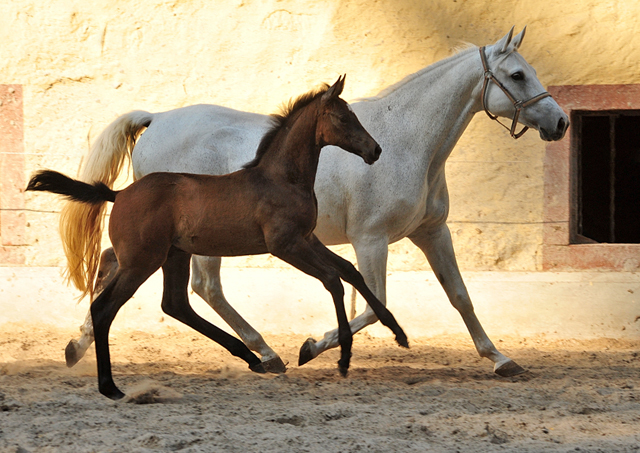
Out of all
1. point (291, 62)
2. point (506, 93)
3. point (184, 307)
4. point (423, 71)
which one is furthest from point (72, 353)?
point (506, 93)

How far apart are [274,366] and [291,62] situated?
267cm

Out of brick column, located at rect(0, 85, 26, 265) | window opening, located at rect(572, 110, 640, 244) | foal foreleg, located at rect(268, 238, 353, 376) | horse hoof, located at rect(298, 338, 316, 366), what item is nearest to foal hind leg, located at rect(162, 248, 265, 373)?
horse hoof, located at rect(298, 338, 316, 366)

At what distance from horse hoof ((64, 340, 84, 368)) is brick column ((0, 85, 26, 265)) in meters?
1.92

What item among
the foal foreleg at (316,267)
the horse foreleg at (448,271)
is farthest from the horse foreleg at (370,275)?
the foal foreleg at (316,267)

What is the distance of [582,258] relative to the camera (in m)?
5.84

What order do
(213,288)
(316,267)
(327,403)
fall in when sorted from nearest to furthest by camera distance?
(327,403) → (316,267) → (213,288)

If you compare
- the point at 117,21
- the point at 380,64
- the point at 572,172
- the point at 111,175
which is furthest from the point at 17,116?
the point at 572,172

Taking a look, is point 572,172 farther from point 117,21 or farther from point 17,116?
point 17,116

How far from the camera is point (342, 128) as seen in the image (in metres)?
3.68

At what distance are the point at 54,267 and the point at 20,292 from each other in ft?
1.05

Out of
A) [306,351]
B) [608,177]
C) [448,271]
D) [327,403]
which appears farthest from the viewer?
[608,177]

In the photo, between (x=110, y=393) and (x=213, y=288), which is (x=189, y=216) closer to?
(x=110, y=393)

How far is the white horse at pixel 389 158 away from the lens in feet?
14.5

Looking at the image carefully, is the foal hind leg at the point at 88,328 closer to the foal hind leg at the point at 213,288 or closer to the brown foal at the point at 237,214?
the foal hind leg at the point at 213,288
